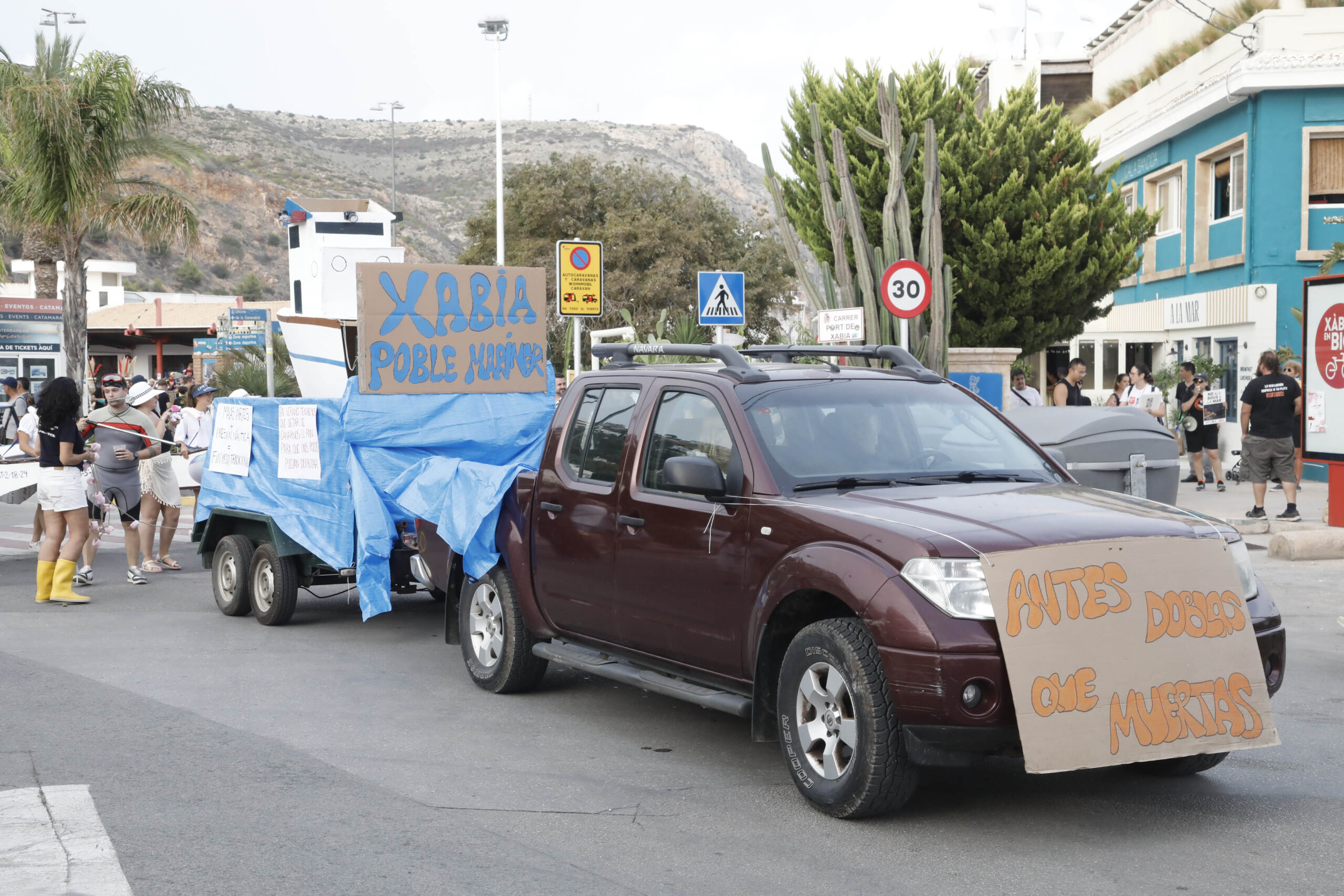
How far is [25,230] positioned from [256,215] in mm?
76210

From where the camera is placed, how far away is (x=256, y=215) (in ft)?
319

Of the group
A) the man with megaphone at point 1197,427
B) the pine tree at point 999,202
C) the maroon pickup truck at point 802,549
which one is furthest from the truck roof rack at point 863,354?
the pine tree at point 999,202

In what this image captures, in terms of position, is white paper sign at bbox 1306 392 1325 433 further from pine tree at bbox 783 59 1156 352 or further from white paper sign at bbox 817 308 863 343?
pine tree at bbox 783 59 1156 352

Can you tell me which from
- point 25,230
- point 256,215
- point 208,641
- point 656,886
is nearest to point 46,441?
point 208,641

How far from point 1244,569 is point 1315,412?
625cm

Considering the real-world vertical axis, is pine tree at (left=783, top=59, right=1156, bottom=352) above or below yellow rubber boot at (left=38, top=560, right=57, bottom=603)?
above

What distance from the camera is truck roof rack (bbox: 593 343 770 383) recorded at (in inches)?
252

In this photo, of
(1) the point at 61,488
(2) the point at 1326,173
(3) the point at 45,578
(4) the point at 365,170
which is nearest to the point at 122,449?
(1) the point at 61,488

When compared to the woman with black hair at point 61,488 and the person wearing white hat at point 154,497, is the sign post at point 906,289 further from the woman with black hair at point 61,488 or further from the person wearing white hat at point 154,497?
the woman with black hair at point 61,488

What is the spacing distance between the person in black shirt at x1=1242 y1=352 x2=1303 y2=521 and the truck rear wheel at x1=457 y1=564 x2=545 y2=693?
10378 mm

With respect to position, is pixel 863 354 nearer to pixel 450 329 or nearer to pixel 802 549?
pixel 802 549

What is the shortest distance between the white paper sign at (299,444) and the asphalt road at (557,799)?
163cm

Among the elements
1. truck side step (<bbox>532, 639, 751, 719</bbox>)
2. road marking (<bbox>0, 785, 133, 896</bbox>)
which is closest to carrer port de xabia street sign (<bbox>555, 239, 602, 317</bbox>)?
truck side step (<bbox>532, 639, 751, 719</bbox>)

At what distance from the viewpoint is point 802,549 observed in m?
5.48
